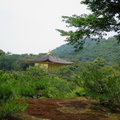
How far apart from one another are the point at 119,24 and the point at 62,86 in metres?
4.80

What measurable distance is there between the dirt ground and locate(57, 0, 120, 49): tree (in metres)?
3.24

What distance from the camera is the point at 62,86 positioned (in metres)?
11.6

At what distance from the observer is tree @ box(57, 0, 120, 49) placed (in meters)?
7.15

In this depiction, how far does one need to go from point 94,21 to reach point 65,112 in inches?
190

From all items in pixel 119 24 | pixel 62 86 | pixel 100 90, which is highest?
Answer: pixel 119 24

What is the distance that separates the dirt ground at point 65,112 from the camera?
13.4ft

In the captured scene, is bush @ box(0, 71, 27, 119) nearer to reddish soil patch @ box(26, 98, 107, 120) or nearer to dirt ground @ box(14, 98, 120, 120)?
dirt ground @ box(14, 98, 120, 120)

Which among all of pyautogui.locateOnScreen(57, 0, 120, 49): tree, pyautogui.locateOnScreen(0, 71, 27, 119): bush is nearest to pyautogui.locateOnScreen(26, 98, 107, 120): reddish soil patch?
pyautogui.locateOnScreen(0, 71, 27, 119): bush

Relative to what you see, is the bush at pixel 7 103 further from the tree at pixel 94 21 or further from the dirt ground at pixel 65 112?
the tree at pixel 94 21

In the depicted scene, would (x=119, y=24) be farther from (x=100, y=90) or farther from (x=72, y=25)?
(x=100, y=90)

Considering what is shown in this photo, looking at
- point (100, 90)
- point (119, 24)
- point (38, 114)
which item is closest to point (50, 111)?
point (38, 114)

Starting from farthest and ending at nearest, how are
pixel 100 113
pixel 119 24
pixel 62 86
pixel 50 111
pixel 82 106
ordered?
pixel 62 86, pixel 119 24, pixel 82 106, pixel 100 113, pixel 50 111

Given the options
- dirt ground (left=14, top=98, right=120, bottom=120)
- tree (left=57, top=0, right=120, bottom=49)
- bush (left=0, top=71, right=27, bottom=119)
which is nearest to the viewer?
bush (left=0, top=71, right=27, bottom=119)

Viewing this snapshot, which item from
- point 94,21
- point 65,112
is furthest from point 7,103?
point 94,21
